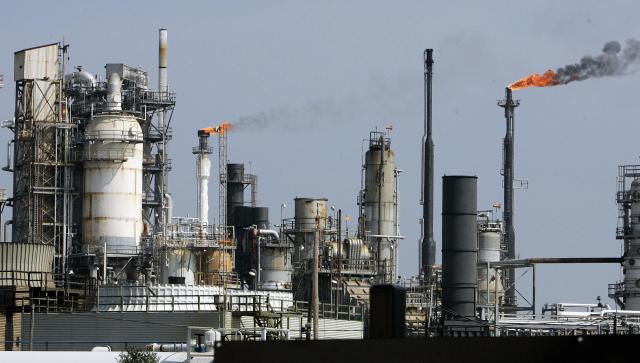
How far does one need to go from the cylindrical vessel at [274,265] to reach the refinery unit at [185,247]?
10 cm

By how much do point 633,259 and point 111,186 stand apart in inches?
1116

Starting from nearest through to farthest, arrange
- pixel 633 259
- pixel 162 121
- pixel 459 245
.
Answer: pixel 459 245, pixel 633 259, pixel 162 121

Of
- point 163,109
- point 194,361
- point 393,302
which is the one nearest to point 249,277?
point 163,109

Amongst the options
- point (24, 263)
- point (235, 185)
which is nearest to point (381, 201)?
point (235, 185)

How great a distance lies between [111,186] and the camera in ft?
267

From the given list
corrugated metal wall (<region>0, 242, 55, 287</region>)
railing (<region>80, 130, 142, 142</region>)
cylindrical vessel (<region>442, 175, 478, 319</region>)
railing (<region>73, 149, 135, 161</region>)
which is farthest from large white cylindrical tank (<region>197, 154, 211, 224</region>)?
cylindrical vessel (<region>442, 175, 478, 319</region>)

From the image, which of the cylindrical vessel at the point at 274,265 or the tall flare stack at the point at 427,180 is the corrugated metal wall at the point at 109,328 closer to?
the cylindrical vessel at the point at 274,265

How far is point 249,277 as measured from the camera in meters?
102

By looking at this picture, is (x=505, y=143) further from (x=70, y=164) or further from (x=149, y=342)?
(x=149, y=342)

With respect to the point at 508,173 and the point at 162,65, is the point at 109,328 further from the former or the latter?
the point at 508,173

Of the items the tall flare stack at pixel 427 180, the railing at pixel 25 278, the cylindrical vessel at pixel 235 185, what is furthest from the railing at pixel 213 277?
the cylindrical vessel at pixel 235 185

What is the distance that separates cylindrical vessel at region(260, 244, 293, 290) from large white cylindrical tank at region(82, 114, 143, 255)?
71.2 ft

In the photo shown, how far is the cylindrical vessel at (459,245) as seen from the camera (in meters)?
66.7

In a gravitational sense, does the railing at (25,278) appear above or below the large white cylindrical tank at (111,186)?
below
